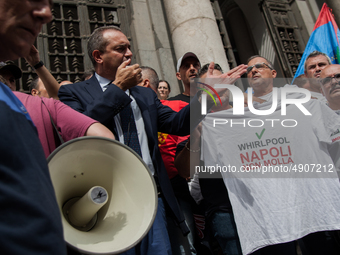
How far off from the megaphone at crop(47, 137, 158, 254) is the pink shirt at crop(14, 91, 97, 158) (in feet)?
0.59

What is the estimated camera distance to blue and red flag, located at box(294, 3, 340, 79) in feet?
18.1

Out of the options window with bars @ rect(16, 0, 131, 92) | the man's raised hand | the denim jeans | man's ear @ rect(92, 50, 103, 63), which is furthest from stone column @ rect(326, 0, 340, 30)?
the man's raised hand

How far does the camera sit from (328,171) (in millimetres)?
2602

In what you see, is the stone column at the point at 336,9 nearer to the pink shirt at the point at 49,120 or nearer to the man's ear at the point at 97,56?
the man's ear at the point at 97,56

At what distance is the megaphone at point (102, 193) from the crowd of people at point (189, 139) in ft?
0.54

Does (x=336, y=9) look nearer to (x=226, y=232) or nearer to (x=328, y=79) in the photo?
(x=328, y=79)

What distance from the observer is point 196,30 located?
208 inches

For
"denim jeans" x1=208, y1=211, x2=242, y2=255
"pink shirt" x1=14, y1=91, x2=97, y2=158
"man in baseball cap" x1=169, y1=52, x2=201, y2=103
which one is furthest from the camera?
"man in baseball cap" x1=169, y1=52, x2=201, y2=103

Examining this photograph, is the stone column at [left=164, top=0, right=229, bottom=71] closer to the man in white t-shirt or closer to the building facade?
the building facade

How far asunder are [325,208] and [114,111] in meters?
1.92

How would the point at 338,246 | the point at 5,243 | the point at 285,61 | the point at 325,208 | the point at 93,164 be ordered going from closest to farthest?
1. the point at 5,243
2. the point at 93,164
3. the point at 325,208
4. the point at 338,246
5. the point at 285,61

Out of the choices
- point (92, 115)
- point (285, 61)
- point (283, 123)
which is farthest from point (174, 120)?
point (285, 61)

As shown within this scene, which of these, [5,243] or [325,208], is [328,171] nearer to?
[325,208]

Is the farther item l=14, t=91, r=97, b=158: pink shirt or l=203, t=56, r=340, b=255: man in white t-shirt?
l=203, t=56, r=340, b=255: man in white t-shirt
